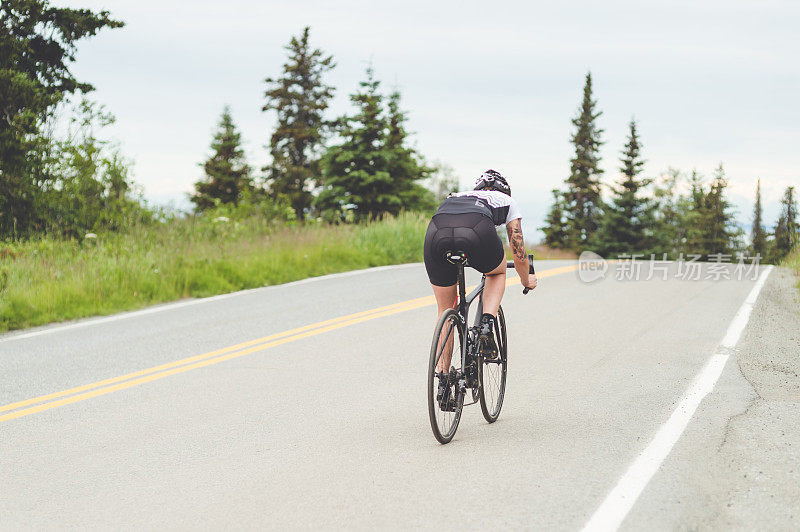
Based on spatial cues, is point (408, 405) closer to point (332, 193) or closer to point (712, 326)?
point (712, 326)

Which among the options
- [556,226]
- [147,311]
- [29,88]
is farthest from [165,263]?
[556,226]

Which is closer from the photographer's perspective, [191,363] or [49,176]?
[191,363]

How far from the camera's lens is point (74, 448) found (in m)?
4.91

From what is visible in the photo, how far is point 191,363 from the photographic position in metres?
7.39

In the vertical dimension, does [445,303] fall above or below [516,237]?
below

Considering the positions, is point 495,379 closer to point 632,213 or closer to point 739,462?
point 739,462

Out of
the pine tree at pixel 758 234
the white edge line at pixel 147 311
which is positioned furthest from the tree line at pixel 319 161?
the pine tree at pixel 758 234

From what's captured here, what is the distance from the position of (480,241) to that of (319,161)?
3101 cm

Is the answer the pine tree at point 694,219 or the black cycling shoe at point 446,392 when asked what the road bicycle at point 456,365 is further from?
the pine tree at point 694,219

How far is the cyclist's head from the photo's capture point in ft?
→ 16.8

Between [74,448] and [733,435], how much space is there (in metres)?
4.67

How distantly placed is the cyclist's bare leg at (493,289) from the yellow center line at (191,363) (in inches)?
139

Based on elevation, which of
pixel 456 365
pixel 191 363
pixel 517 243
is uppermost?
pixel 517 243

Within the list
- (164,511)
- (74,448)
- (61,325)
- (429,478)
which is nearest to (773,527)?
(429,478)
